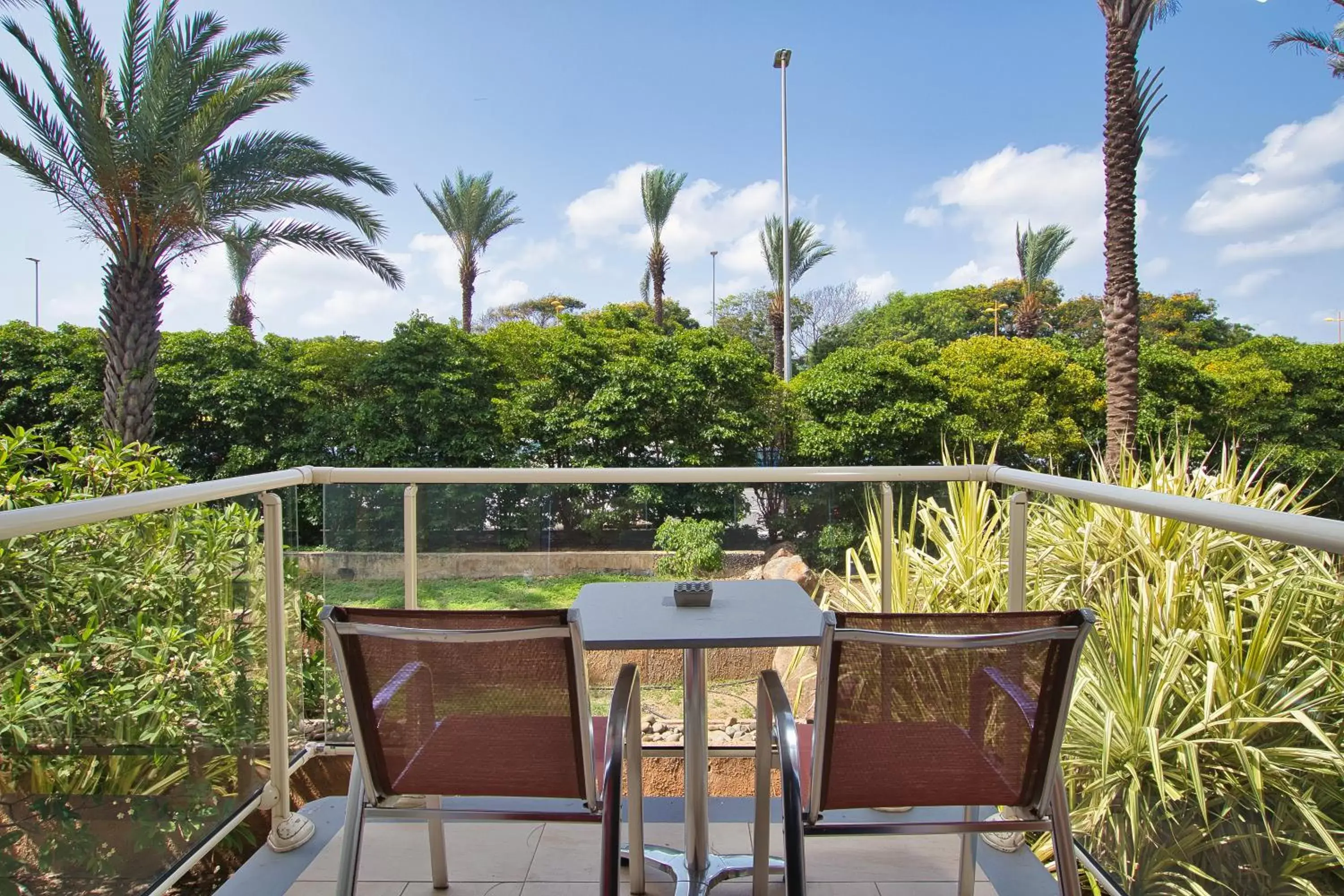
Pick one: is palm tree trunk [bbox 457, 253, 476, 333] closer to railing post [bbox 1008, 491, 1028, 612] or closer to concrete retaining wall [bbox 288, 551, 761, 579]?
concrete retaining wall [bbox 288, 551, 761, 579]

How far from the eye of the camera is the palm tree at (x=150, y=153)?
385 inches

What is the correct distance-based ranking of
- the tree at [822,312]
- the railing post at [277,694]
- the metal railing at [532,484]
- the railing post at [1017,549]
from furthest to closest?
1. the tree at [822,312]
2. the railing post at [1017,549]
3. the railing post at [277,694]
4. the metal railing at [532,484]

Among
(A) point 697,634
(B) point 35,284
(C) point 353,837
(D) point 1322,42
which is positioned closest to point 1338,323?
(D) point 1322,42

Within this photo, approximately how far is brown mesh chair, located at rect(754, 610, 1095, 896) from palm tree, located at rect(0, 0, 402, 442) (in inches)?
417

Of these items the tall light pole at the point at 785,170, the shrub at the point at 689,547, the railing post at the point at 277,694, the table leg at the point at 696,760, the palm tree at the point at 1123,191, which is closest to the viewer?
the table leg at the point at 696,760

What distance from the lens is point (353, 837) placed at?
1551mm

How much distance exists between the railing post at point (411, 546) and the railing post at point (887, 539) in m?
1.59

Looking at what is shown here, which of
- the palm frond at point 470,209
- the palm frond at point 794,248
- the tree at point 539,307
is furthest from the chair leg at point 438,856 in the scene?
the tree at point 539,307

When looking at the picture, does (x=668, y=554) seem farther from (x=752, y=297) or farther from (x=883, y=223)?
(x=883, y=223)

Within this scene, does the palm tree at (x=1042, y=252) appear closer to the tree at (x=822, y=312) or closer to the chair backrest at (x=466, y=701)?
the tree at (x=822, y=312)

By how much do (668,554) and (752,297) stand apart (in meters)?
31.6

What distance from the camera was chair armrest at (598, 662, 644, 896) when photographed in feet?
4.46

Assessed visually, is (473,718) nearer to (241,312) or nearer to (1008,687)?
(1008,687)

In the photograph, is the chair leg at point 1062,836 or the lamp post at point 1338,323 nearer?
the chair leg at point 1062,836
